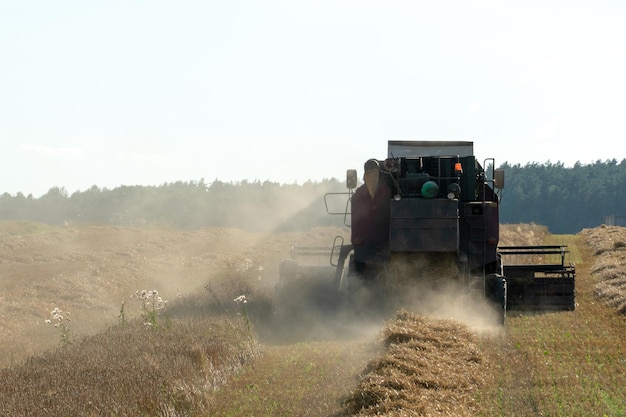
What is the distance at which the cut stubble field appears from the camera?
9.19m

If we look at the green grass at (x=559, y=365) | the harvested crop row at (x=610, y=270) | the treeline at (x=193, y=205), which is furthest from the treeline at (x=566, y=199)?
the green grass at (x=559, y=365)

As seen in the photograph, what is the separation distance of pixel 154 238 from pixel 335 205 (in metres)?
29.9

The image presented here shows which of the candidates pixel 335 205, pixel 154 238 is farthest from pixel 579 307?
pixel 335 205

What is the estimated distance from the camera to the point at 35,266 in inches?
A: 1138

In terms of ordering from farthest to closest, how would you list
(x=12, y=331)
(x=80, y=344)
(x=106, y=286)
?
(x=106, y=286) < (x=12, y=331) < (x=80, y=344)

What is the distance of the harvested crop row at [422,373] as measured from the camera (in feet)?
29.7

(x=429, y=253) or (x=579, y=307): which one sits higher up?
(x=429, y=253)

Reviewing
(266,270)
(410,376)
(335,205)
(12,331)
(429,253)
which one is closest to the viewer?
(410,376)

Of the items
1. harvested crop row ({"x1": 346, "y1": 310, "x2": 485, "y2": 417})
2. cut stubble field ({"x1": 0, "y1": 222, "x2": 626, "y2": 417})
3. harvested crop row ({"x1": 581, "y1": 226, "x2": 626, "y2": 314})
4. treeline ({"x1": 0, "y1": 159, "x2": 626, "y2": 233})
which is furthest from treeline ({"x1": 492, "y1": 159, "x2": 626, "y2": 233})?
harvested crop row ({"x1": 346, "y1": 310, "x2": 485, "y2": 417})

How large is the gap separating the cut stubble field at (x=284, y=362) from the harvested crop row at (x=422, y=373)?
0.03m

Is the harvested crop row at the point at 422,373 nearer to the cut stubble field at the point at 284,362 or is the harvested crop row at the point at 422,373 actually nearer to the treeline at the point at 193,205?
the cut stubble field at the point at 284,362

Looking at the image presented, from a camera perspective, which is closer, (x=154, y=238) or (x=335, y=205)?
(x=154, y=238)

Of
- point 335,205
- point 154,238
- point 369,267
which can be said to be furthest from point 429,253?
point 335,205

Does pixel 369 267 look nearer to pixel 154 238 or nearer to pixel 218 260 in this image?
pixel 218 260
